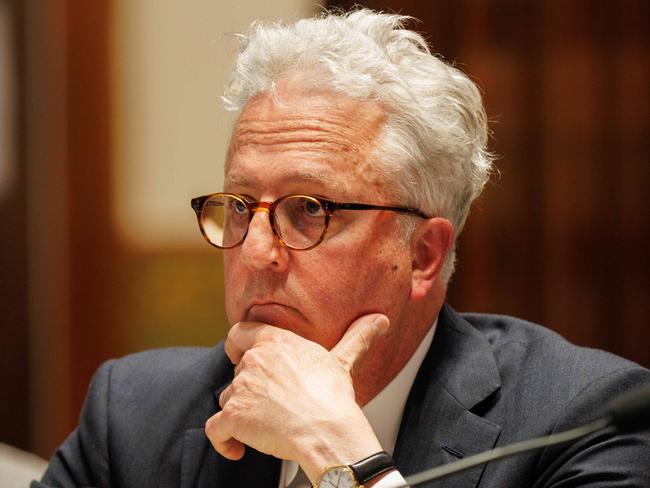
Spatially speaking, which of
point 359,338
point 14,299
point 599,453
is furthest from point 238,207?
point 14,299

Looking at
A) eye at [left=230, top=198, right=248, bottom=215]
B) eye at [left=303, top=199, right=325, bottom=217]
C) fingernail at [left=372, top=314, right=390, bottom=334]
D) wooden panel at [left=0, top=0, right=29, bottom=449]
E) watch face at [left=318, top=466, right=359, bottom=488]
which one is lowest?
wooden panel at [left=0, top=0, right=29, bottom=449]

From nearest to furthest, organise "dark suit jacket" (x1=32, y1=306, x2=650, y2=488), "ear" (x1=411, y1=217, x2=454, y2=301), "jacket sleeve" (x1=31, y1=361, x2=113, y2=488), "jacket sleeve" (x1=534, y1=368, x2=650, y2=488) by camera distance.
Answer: "jacket sleeve" (x1=534, y1=368, x2=650, y2=488)
"dark suit jacket" (x1=32, y1=306, x2=650, y2=488)
"ear" (x1=411, y1=217, x2=454, y2=301)
"jacket sleeve" (x1=31, y1=361, x2=113, y2=488)

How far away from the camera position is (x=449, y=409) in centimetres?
203

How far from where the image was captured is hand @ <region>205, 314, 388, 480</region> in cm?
168

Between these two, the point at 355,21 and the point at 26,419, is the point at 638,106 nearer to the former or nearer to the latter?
the point at 355,21

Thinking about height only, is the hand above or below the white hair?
below

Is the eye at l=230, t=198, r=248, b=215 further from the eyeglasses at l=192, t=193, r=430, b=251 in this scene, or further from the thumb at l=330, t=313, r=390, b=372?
the thumb at l=330, t=313, r=390, b=372

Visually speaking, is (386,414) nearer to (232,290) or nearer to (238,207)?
(232,290)

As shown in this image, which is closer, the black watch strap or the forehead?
the black watch strap

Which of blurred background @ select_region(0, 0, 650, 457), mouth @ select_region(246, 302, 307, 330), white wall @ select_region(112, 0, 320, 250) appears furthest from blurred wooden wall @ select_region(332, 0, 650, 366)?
mouth @ select_region(246, 302, 307, 330)

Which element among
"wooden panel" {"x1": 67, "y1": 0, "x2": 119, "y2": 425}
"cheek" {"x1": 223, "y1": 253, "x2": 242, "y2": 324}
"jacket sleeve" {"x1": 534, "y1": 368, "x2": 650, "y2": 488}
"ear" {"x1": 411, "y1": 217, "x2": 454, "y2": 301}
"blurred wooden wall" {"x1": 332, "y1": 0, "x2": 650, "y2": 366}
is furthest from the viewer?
"wooden panel" {"x1": 67, "y1": 0, "x2": 119, "y2": 425}

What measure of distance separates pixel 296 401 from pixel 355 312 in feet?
0.97

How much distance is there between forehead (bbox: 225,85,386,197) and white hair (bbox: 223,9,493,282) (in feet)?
0.09

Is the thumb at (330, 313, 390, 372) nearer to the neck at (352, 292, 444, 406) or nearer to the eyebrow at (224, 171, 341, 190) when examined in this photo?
the neck at (352, 292, 444, 406)
